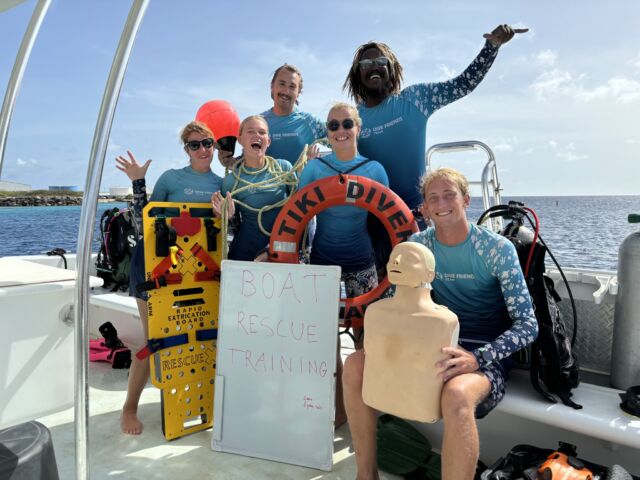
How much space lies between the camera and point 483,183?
2668mm

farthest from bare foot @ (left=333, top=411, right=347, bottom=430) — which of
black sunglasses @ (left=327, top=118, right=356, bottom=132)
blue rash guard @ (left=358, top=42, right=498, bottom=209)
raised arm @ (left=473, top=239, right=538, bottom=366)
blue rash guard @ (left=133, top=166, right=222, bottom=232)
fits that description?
black sunglasses @ (left=327, top=118, right=356, bottom=132)

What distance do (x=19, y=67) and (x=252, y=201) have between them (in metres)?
0.93

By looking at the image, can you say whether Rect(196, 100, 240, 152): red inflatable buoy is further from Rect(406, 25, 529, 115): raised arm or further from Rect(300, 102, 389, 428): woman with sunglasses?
Rect(406, 25, 529, 115): raised arm

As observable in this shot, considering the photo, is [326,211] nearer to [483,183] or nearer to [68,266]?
[483,183]

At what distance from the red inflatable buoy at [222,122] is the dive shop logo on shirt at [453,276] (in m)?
1.47

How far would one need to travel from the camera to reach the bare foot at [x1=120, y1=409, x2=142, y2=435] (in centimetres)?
210

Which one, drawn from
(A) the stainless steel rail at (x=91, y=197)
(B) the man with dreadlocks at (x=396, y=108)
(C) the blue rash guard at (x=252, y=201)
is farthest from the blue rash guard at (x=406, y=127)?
(A) the stainless steel rail at (x=91, y=197)

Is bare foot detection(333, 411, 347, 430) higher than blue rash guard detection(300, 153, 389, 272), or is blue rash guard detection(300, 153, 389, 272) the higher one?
blue rash guard detection(300, 153, 389, 272)

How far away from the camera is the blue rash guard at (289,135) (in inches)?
95.4

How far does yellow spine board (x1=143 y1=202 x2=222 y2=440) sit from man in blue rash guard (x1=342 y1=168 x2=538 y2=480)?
2.64ft

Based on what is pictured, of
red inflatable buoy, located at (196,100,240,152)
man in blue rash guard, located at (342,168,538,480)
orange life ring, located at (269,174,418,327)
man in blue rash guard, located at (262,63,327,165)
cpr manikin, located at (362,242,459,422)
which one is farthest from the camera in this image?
red inflatable buoy, located at (196,100,240,152)

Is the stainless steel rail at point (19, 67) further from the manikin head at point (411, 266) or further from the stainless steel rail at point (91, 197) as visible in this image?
the manikin head at point (411, 266)

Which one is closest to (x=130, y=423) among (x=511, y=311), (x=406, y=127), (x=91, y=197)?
(x=91, y=197)

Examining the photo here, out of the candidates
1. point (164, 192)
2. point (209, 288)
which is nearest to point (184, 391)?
point (209, 288)
